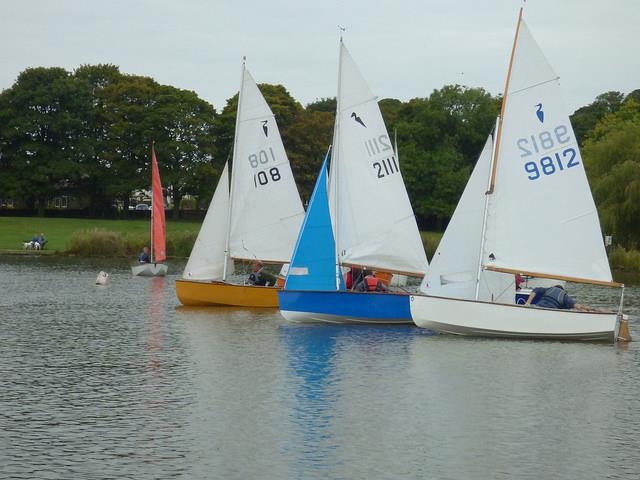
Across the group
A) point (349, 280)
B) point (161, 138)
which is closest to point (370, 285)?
point (349, 280)

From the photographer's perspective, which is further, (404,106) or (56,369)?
(404,106)

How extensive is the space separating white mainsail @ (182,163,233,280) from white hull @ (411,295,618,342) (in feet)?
38.4

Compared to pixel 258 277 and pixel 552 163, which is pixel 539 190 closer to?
pixel 552 163

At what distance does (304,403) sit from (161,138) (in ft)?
286

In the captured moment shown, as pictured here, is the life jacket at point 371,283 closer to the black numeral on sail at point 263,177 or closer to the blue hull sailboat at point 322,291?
the blue hull sailboat at point 322,291

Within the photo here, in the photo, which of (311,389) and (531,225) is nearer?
(311,389)

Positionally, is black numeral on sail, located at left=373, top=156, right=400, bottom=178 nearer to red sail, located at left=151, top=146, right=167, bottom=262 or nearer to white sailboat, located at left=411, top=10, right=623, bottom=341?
white sailboat, located at left=411, top=10, right=623, bottom=341

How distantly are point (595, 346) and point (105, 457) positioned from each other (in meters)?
17.0

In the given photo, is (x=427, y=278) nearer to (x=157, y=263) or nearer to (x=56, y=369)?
(x=56, y=369)

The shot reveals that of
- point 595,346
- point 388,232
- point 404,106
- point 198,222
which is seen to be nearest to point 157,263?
point 388,232

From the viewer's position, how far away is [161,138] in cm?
10519

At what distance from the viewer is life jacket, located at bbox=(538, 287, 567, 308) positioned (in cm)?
2956

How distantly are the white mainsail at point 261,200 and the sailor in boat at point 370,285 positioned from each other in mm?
5210

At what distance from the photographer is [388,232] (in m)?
34.8
